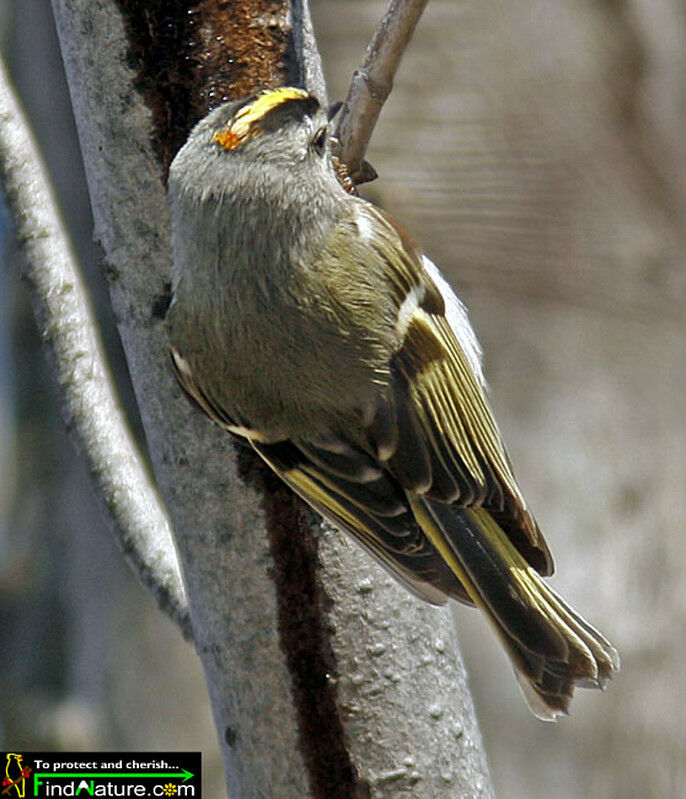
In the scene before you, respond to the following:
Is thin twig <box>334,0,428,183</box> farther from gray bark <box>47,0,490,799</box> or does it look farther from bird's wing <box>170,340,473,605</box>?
bird's wing <box>170,340,473,605</box>

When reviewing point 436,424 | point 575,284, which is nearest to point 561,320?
point 575,284

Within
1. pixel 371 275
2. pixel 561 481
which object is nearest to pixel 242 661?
pixel 371 275

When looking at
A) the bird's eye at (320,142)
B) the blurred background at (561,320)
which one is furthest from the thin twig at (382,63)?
the blurred background at (561,320)

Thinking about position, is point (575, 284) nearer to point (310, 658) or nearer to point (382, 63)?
point (382, 63)

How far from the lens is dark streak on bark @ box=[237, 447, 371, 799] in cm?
141

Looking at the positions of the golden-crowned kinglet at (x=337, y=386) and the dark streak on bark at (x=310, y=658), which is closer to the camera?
the dark streak on bark at (x=310, y=658)

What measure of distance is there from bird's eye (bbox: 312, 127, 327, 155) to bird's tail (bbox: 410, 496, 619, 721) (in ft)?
1.62

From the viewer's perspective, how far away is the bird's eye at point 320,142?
159 centimetres

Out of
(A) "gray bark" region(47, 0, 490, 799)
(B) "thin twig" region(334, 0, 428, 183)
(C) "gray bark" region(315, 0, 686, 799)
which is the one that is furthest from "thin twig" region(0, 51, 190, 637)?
(C) "gray bark" region(315, 0, 686, 799)

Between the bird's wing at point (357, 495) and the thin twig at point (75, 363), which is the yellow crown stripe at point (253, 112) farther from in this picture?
the thin twig at point (75, 363)

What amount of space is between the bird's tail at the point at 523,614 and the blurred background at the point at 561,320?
954 millimetres

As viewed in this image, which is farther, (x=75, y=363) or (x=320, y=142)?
(x=75, y=363)

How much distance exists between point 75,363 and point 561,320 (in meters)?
1.27

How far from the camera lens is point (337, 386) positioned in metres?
1.61
